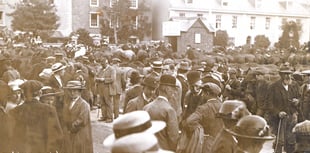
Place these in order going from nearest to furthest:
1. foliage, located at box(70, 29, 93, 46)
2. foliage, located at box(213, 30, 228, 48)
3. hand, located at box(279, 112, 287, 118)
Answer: hand, located at box(279, 112, 287, 118), foliage, located at box(70, 29, 93, 46), foliage, located at box(213, 30, 228, 48)

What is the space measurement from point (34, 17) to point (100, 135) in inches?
61.8

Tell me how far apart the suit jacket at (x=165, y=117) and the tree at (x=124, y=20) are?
1.99m

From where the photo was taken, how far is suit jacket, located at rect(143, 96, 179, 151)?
8.84ft

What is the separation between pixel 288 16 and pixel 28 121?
3049 millimetres

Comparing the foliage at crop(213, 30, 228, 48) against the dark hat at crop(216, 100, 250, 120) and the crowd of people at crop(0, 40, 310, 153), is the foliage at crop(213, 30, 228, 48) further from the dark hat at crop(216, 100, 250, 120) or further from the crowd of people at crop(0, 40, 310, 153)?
the dark hat at crop(216, 100, 250, 120)

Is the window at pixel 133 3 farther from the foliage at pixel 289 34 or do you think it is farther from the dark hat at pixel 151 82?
the dark hat at pixel 151 82

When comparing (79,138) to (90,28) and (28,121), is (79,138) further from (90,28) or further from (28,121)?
(90,28)

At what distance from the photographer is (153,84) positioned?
2.98m

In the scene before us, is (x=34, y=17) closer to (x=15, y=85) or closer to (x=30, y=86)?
(x=15, y=85)

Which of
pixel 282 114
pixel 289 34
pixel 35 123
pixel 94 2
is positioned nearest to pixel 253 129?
pixel 35 123

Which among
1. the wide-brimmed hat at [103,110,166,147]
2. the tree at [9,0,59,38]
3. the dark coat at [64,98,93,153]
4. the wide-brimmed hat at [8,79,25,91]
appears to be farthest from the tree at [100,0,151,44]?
the wide-brimmed hat at [103,110,166,147]

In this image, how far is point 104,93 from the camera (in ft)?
18.4

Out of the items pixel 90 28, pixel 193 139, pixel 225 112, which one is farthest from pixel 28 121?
pixel 90 28

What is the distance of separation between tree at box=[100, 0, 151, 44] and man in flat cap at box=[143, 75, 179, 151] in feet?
5.95
